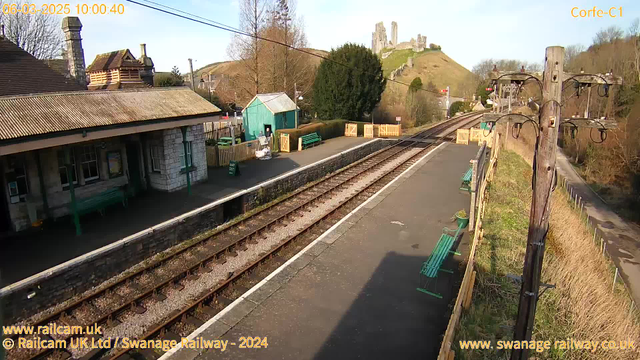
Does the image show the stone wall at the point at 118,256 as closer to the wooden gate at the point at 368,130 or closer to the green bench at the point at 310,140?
the green bench at the point at 310,140

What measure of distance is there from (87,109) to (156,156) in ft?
11.6

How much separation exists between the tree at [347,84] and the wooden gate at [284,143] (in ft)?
35.6

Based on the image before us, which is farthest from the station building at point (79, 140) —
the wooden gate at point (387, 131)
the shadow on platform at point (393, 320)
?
the wooden gate at point (387, 131)

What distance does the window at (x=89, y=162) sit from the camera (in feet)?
41.4

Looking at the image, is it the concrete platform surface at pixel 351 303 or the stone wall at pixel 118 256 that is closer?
the concrete platform surface at pixel 351 303

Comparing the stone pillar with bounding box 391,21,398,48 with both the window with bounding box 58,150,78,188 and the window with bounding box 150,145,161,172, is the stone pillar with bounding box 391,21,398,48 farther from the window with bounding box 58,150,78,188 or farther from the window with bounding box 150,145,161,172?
the window with bounding box 58,150,78,188

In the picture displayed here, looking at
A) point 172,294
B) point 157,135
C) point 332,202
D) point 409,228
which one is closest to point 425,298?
point 409,228

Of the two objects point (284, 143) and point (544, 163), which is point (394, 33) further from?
point (544, 163)

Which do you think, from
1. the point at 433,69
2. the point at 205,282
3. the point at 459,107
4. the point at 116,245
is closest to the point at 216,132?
the point at 116,245

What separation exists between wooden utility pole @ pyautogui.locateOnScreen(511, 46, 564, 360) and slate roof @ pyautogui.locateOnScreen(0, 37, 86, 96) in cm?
1546

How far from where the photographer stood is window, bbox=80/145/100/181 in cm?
1263

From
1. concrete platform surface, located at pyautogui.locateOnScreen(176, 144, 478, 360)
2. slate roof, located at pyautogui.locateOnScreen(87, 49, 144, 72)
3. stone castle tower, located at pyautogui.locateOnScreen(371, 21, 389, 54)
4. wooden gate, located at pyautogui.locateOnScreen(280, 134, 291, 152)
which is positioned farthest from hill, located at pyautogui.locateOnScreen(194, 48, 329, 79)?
stone castle tower, located at pyautogui.locateOnScreen(371, 21, 389, 54)

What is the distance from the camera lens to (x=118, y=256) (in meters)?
9.92

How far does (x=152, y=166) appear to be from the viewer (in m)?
15.1
